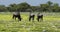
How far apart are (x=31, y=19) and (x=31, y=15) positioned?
1114 millimetres

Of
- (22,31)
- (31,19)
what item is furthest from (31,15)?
(22,31)

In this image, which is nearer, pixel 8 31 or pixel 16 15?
pixel 8 31

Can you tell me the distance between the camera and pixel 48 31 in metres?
16.3

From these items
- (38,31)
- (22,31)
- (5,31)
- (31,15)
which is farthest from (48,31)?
(31,15)

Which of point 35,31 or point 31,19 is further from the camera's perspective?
point 31,19

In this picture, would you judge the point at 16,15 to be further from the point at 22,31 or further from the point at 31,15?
the point at 22,31

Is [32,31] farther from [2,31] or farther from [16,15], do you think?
[16,15]

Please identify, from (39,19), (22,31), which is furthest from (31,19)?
(22,31)

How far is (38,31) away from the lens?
16672 mm

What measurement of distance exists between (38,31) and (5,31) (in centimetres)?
233

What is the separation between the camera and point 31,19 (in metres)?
32.6

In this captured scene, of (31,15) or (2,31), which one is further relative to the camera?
(31,15)

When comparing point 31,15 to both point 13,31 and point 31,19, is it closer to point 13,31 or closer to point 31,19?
point 31,19

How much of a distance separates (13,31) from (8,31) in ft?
1.17
